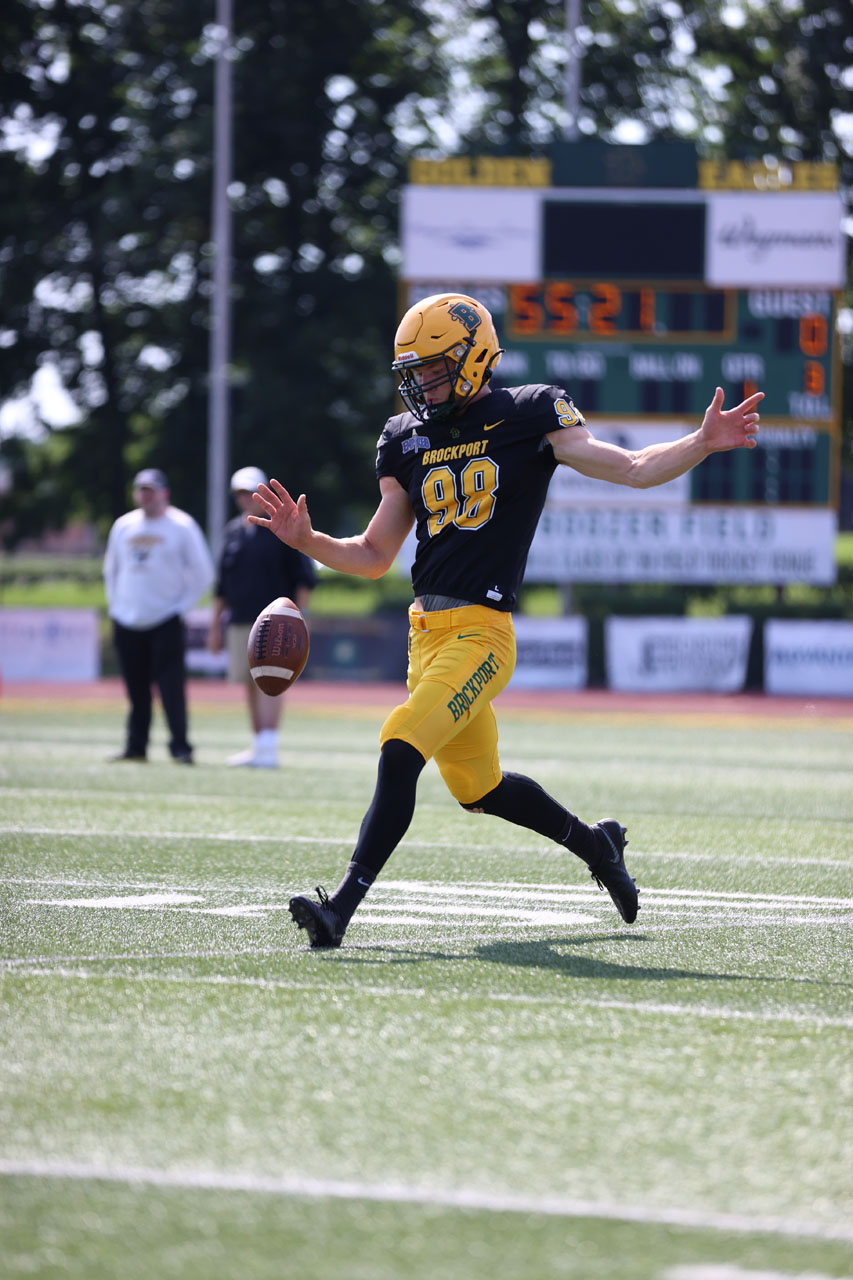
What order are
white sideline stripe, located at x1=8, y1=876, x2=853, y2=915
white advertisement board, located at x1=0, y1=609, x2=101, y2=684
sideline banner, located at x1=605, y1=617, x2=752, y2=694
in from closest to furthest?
white sideline stripe, located at x1=8, y1=876, x2=853, y2=915, white advertisement board, located at x1=0, y1=609, x2=101, y2=684, sideline banner, located at x1=605, y1=617, x2=752, y2=694

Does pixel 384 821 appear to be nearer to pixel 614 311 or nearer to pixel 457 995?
pixel 457 995

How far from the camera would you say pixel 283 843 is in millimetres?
8250

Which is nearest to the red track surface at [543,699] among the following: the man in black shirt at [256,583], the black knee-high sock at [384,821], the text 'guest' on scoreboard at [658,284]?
the text 'guest' on scoreboard at [658,284]

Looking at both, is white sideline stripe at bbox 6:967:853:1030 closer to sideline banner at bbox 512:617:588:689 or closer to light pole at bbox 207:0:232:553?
sideline banner at bbox 512:617:588:689

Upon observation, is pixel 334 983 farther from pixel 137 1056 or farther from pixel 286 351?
pixel 286 351

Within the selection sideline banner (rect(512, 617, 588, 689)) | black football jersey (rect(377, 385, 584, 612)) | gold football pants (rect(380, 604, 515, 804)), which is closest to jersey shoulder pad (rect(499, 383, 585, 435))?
black football jersey (rect(377, 385, 584, 612))

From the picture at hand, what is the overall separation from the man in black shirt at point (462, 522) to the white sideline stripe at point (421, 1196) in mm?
2277

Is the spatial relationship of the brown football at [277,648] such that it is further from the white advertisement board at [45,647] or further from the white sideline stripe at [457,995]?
the white advertisement board at [45,647]

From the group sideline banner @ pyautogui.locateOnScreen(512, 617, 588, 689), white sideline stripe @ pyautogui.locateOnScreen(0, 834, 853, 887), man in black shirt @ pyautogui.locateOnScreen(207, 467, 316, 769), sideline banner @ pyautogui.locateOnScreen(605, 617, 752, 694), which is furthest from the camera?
sideline banner @ pyautogui.locateOnScreen(512, 617, 588, 689)

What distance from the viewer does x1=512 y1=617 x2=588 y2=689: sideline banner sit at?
1040 inches

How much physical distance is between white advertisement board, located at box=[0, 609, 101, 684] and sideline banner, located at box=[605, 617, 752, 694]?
25.4 feet

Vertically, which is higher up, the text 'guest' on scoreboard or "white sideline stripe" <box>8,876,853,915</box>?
the text 'guest' on scoreboard

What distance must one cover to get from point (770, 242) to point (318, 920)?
2030 cm

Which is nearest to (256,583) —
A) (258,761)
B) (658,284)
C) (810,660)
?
(258,761)
